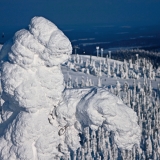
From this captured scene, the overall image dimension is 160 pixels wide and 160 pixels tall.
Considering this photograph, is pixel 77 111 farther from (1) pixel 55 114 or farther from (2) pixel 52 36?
(2) pixel 52 36

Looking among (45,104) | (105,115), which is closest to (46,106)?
(45,104)


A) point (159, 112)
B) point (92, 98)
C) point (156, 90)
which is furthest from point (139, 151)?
point (92, 98)

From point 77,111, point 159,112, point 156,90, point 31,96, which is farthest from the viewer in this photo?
point 156,90

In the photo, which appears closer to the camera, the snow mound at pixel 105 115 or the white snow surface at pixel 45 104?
the white snow surface at pixel 45 104

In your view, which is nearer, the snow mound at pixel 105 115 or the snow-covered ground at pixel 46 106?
the snow-covered ground at pixel 46 106

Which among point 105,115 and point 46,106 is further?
point 46,106

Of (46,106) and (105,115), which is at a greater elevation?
(46,106)

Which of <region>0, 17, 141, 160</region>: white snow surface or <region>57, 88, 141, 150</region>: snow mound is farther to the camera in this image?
<region>57, 88, 141, 150</region>: snow mound

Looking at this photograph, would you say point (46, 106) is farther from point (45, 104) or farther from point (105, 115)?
point (105, 115)
